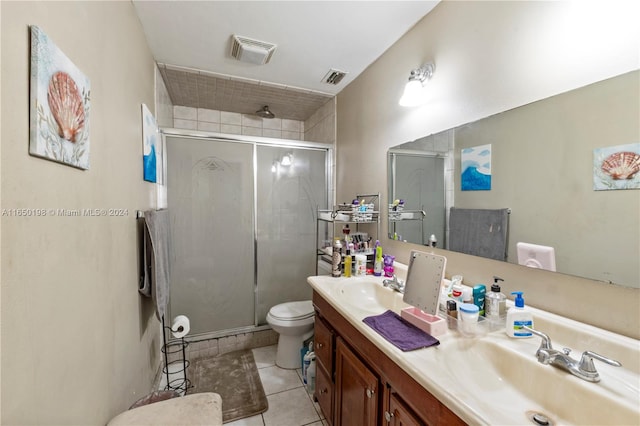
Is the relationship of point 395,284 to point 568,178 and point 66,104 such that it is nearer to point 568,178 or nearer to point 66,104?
point 568,178

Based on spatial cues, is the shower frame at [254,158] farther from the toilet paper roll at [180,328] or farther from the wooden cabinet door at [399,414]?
the wooden cabinet door at [399,414]

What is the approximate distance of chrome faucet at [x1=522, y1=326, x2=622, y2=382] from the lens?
27.6 inches

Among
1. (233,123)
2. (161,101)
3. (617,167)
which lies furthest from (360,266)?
(233,123)

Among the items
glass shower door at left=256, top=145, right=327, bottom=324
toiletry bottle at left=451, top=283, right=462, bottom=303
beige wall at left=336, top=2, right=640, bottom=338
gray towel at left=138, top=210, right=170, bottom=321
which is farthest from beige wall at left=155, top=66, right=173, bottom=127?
toiletry bottle at left=451, top=283, right=462, bottom=303

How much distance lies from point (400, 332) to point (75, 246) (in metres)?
1.15

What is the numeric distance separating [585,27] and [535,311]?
3.34ft

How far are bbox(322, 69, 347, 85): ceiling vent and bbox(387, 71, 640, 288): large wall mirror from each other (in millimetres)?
1258

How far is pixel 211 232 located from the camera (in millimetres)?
2348

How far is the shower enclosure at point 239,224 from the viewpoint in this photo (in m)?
2.26

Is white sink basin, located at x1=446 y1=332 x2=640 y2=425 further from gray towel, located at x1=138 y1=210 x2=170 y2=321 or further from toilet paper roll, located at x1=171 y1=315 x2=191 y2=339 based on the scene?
toilet paper roll, located at x1=171 y1=315 x2=191 y2=339

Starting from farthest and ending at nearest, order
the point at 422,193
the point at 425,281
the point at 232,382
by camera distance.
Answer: the point at 232,382
the point at 422,193
the point at 425,281

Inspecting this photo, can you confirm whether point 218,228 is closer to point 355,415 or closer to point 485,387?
point 355,415

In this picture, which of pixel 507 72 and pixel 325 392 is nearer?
pixel 507 72

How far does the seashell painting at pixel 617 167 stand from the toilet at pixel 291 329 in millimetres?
1863
